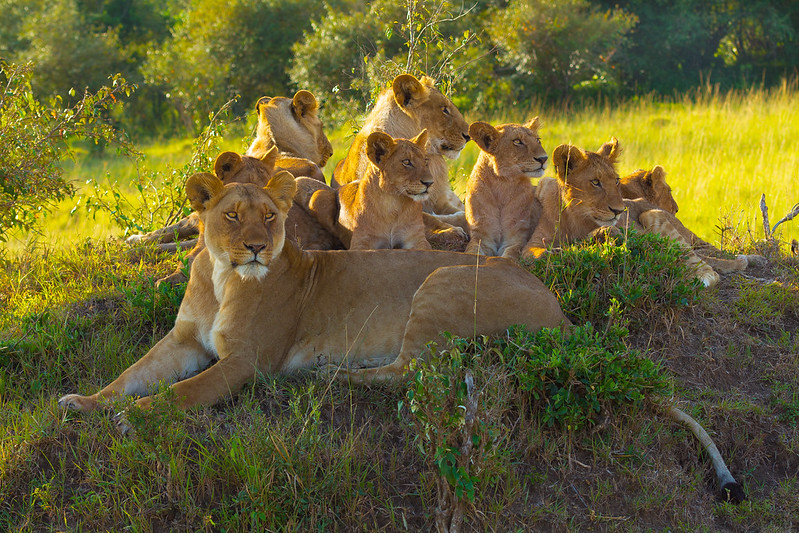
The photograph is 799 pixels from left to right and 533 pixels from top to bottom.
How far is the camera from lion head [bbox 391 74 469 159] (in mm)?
6320

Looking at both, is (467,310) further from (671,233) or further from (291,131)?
(291,131)

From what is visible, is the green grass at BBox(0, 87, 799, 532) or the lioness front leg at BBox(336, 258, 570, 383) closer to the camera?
the green grass at BBox(0, 87, 799, 532)

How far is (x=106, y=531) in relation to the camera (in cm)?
341

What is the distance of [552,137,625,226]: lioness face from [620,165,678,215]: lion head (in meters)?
0.71

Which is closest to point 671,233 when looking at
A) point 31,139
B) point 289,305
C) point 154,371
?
point 289,305

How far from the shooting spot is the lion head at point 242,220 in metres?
4.03

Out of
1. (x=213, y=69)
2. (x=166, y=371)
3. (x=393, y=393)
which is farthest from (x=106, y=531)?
(x=213, y=69)

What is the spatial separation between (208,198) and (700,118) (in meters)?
12.2

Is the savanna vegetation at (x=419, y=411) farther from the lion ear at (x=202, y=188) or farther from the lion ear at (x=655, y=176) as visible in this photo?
the lion ear at (x=202, y=188)

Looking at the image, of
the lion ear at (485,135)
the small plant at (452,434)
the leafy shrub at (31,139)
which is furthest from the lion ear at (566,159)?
the leafy shrub at (31,139)

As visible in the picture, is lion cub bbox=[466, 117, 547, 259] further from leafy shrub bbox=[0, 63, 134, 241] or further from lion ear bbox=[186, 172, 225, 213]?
leafy shrub bbox=[0, 63, 134, 241]

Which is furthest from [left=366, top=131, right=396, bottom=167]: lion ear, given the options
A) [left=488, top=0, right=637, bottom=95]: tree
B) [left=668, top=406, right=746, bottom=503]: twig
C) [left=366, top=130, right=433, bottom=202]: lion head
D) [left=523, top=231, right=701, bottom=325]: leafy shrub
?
[left=488, top=0, right=637, bottom=95]: tree

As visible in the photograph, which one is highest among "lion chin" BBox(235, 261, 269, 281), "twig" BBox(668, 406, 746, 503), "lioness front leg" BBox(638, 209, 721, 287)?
"lion chin" BBox(235, 261, 269, 281)

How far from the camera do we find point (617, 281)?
4723 millimetres
